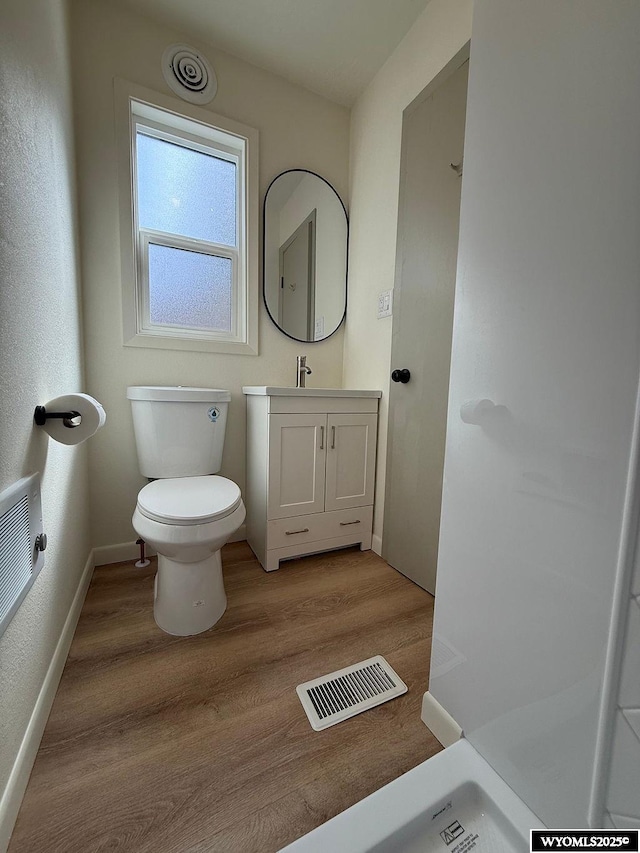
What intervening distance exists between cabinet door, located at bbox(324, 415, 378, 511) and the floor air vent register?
30.4 inches

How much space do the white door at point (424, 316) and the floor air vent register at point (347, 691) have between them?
0.51 meters

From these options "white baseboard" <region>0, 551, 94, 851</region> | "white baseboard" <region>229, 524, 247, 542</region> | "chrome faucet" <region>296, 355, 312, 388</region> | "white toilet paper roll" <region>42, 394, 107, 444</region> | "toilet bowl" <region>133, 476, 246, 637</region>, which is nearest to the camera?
"white baseboard" <region>0, 551, 94, 851</region>

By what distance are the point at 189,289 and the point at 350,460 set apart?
4.04 feet

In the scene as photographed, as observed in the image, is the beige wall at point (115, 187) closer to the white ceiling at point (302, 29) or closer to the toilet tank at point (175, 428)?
the white ceiling at point (302, 29)

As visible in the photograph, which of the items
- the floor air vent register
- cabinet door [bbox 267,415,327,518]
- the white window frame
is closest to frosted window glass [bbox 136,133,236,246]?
the white window frame

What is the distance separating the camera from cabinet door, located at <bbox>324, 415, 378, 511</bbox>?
1.72 m

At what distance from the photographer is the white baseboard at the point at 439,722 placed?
81 centimetres

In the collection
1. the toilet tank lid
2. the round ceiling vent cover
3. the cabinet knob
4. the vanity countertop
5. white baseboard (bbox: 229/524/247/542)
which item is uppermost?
the round ceiling vent cover

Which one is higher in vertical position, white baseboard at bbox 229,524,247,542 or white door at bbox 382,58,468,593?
white door at bbox 382,58,468,593

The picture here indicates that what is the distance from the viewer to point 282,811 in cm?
72

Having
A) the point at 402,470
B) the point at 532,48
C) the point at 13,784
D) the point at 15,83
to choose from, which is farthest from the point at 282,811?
the point at 15,83

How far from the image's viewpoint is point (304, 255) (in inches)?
78.4

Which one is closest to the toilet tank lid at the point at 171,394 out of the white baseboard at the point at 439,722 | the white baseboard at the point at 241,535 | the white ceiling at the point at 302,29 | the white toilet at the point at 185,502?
the white toilet at the point at 185,502

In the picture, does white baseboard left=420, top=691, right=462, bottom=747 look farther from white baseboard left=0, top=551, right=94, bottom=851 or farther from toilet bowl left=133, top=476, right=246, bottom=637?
white baseboard left=0, top=551, right=94, bottom=851
